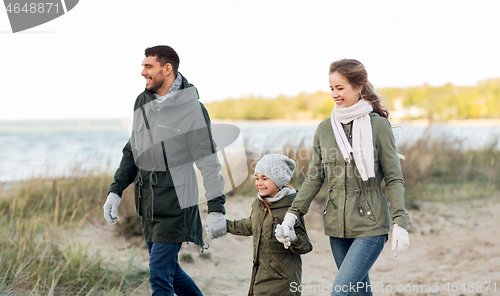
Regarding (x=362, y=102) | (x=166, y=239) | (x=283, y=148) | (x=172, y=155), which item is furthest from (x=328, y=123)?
A: (x=283, y=148)

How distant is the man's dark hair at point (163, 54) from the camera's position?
9.13 feet

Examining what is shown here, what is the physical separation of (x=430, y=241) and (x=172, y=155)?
4983 millimetres

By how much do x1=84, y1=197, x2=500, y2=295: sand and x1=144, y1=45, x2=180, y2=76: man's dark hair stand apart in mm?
2254

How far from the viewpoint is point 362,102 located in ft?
8.19

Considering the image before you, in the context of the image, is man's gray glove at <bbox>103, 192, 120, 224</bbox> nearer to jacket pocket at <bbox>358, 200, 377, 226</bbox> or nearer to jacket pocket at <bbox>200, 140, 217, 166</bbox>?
jacket pocket at <bbox>200, 140, 217, 166</bbox>

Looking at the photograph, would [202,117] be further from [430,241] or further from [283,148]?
[283,148]

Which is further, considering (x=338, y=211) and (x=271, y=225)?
(x=271, y=225)

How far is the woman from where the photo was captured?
2326 mm

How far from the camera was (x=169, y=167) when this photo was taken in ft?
8.86

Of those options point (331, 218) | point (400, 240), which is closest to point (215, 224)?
point (331, 218)

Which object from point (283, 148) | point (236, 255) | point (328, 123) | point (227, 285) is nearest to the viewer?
point (328, 123)

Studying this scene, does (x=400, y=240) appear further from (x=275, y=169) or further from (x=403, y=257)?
(x=403, y=257)

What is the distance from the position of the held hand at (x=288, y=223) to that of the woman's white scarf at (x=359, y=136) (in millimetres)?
468

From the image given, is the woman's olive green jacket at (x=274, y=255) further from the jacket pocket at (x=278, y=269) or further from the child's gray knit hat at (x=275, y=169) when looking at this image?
the child's gray knit hat at (x=275, y=169)
